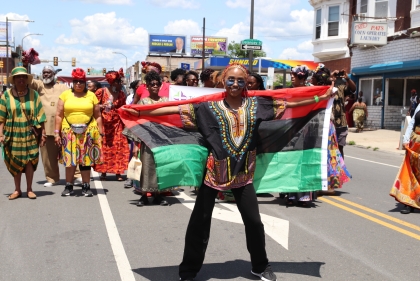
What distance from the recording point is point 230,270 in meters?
5.33

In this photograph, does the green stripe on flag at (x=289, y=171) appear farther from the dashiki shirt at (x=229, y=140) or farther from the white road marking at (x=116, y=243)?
the white road marking at (x=116, y=243)

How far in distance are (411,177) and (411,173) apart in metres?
0.06

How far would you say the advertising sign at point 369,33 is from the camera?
2620 cm

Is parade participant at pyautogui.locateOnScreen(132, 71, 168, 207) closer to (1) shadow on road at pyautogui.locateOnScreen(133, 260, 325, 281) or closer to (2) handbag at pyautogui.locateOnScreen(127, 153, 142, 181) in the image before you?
(2) handbag at pyautogui.locateOnScreen(127, 153, 142, 181)

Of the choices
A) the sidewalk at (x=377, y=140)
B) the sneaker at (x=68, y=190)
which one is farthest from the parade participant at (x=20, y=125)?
the sidewalk at (x=377, y=140)

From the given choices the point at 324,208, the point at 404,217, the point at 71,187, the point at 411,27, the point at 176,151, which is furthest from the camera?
the point at 411,27

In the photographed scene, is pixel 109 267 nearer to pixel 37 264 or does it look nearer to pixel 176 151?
pixel 37 264

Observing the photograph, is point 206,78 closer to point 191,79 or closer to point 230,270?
point 191,79

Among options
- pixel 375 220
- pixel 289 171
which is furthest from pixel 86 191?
pixel 289 171

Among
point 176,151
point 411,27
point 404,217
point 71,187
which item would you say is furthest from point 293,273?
point 411,27

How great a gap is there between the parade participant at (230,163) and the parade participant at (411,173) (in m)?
3.82

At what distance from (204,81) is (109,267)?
5887mm

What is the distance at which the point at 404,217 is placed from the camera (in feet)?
25.8

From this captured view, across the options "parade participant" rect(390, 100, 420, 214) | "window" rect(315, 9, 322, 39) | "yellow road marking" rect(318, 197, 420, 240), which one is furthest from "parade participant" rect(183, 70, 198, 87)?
"window" rect(315, 9, 322, 39)
